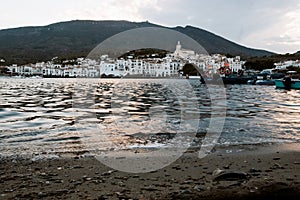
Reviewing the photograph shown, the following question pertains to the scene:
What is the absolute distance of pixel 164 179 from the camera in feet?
16.4

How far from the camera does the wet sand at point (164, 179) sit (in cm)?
428

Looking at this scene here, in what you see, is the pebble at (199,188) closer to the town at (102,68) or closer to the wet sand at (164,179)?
the wet sand at (164,179)

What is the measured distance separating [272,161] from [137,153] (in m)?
2.51

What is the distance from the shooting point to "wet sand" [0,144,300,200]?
169 inches

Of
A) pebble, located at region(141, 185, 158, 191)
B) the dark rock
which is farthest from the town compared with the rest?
pebble, located at region(141, 185, 158, 191)

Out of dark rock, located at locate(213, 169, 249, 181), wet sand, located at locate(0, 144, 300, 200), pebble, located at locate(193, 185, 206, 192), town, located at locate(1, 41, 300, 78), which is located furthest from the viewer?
town, located at locate(1, 41, 300, 78)

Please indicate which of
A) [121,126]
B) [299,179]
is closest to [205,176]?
[299,179]

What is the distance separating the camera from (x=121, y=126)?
34.7ft

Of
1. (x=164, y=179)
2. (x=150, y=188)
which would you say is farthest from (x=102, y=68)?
(x=150, y=188)

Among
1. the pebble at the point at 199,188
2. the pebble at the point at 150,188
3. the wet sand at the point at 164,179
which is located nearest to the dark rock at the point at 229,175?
the wet sand at the point at 164,179

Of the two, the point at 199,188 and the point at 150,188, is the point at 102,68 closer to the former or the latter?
the point at 150,188

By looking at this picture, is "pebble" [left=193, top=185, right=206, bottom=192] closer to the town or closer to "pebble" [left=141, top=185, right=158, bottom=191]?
"pebble" [left=141, top=185, right=158, bottom=191]

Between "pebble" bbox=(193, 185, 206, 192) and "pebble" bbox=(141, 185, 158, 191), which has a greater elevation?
"pebble" bbox=(193, 185, 206, 192)

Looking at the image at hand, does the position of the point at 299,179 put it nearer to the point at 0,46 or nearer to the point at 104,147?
the point at 104,147
